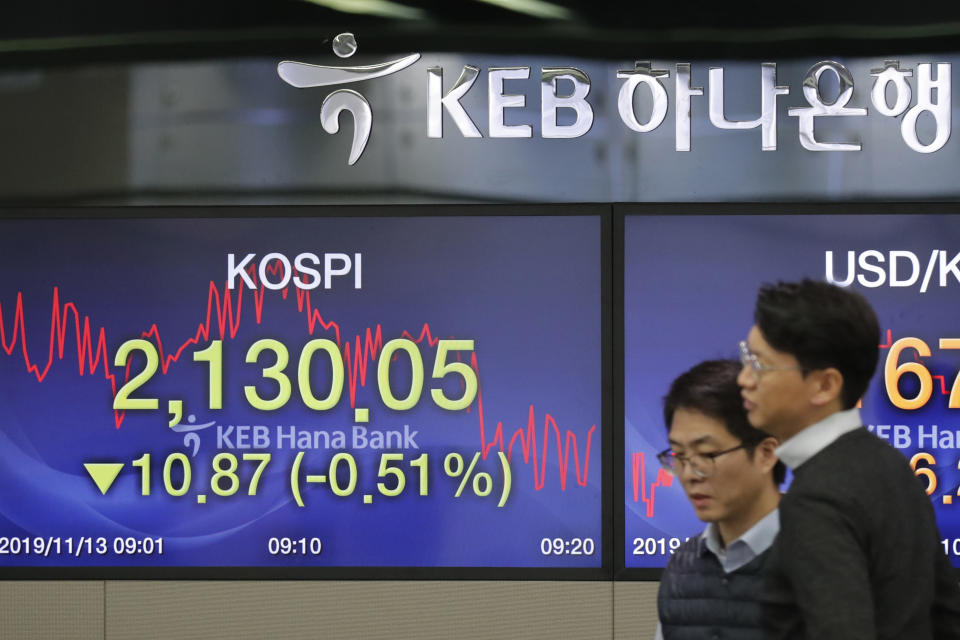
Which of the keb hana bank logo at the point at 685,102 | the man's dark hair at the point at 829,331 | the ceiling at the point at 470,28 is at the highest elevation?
the ceiling at the point at 470,28

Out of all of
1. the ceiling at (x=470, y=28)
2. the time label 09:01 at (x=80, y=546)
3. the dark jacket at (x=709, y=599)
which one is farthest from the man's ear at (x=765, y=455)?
the time label 09:01 at (x=80, y=546)

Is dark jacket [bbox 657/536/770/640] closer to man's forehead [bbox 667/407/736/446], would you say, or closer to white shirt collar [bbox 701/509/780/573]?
white shirt collar [bbox 701/509/780/573]

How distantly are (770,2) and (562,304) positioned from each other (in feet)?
4.92

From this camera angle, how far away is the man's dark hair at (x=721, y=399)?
105 inches

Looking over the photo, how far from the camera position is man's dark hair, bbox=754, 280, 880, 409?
7.19 ft

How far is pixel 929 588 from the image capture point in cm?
215

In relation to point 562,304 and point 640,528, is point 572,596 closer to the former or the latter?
point 640,528

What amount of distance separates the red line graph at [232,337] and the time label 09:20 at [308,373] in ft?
0.10

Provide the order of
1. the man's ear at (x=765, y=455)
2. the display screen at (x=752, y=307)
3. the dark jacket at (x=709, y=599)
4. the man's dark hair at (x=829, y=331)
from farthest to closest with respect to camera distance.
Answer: the display screen at (x=752, y=307) < the man's ear at (x=765, y=455) < the dark jacket at (x=709, y=599) < the man's dark hair at (x=829, y=331)

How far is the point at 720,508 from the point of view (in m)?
2.65

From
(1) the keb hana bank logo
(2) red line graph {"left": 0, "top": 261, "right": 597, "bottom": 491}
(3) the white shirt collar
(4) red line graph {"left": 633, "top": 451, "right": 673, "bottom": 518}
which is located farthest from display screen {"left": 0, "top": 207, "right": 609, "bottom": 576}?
(3) the white shirt collar

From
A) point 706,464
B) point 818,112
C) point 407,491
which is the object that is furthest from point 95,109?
point 706,464

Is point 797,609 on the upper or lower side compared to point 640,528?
upper

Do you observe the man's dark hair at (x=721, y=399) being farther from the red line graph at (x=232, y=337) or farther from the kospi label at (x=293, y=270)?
the kospi label at (x=293, y=270)
